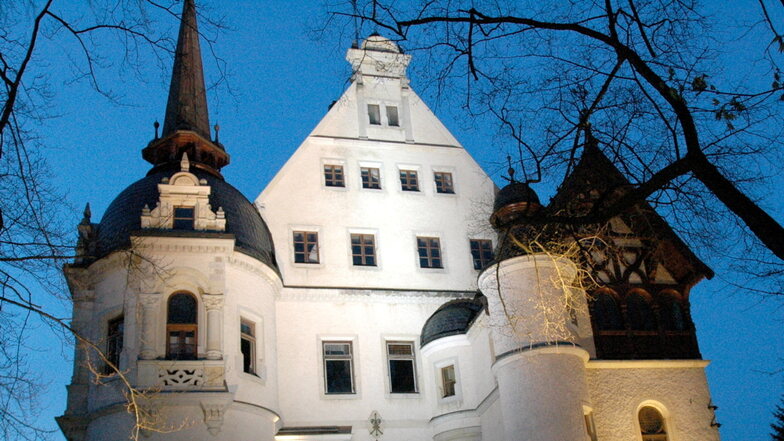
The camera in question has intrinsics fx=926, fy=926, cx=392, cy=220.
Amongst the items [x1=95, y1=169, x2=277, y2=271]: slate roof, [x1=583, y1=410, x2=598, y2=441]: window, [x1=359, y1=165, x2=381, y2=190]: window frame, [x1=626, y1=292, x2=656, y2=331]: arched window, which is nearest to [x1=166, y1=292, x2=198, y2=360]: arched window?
[x1=95, y1=169, x2=277, y2=271]: slate roof

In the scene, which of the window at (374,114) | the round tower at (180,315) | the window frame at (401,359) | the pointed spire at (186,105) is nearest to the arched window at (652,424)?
the window frame at (401,359)

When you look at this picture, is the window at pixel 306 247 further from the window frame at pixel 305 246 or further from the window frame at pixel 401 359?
the window frame at pixel 401 359

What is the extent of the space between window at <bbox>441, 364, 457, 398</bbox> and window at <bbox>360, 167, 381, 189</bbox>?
6.60 metres

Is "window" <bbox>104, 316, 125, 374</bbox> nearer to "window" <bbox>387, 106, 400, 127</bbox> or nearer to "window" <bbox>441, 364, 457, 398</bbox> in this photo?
"window" <bbox>441, 364, 457, 398</bbox>

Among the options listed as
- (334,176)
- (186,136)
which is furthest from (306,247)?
(186,136)

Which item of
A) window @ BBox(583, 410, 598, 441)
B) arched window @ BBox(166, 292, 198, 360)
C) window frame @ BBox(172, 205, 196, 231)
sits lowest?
window @ BBox(583, 410, 598, 441)

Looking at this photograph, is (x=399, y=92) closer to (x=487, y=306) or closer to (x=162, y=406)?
(x=487, y=306)

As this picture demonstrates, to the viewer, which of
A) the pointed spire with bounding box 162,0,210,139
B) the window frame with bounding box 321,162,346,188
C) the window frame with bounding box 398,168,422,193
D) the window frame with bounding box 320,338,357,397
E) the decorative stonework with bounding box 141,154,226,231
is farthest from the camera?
the window frame with bounding box 398,168,422,193

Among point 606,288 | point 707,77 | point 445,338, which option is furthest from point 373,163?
point 707,77

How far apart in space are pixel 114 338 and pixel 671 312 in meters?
14.6

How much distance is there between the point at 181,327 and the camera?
2334 centimetres

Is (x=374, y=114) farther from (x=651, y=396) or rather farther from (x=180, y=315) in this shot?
(x=651, y=396)

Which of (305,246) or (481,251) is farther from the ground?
(305,246)

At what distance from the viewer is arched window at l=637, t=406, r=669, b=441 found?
76.3 ft
